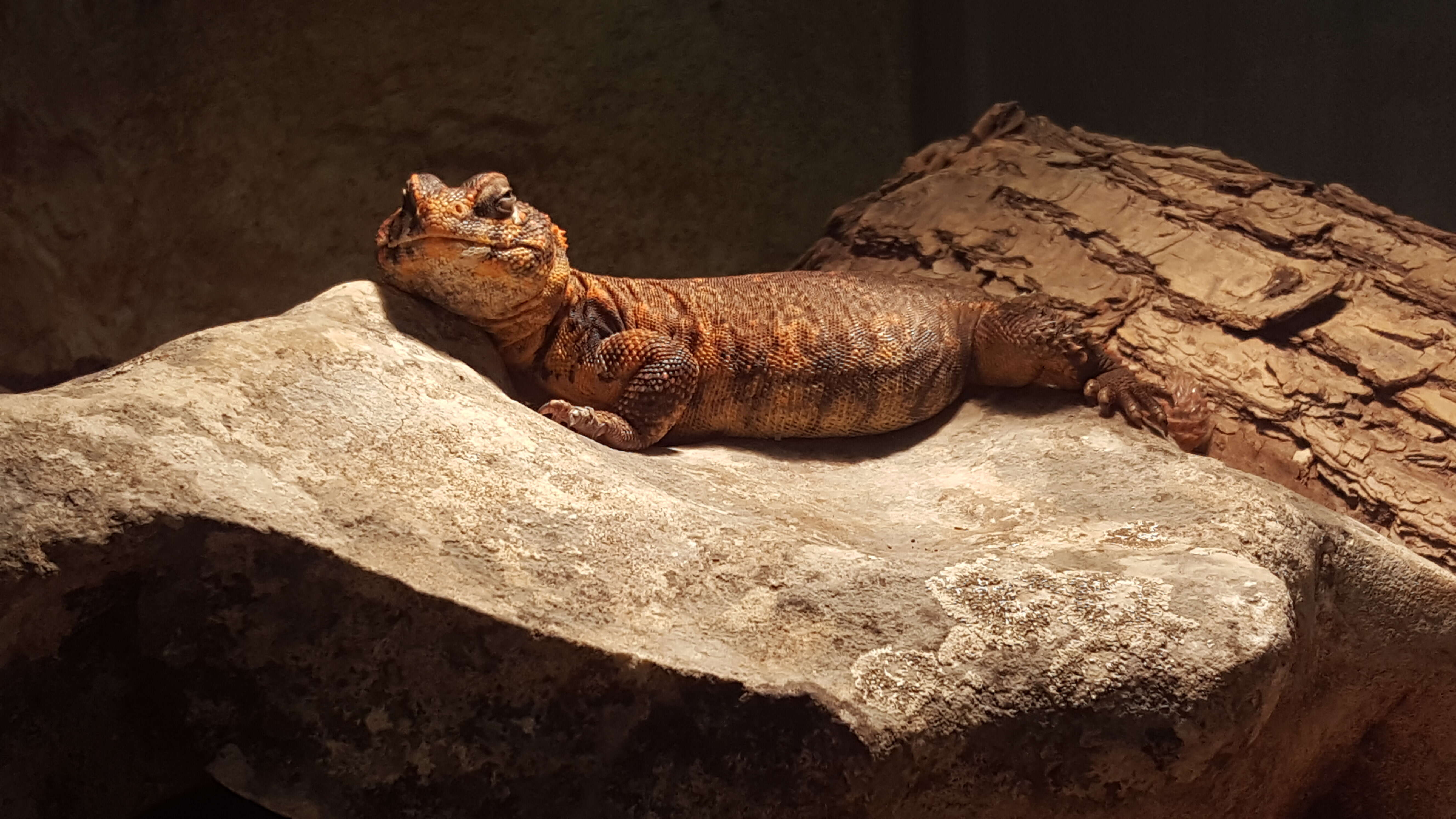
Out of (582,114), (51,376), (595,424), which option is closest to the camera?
(595,424)

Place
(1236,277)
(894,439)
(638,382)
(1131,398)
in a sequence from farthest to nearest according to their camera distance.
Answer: (1236,277) → (894,439) → (1131,398) → (638,382)

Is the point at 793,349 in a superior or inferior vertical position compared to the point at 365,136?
inferior

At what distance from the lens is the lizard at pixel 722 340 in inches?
148

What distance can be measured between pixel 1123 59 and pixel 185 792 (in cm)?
557

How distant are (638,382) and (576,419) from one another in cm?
33

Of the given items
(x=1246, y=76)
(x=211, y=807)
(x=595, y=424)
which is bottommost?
(x=211, y=807)

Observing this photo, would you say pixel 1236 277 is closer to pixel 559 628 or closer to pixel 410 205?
pixel 410 205

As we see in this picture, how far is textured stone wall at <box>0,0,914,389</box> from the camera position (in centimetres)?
480

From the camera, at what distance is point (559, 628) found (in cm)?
227

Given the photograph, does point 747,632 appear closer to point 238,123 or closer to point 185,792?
point 185,792

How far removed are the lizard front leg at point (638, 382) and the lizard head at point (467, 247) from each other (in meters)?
0.37

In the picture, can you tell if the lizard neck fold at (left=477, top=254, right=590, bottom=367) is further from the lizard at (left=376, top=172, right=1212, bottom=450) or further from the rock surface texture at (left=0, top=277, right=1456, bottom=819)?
the rock surface texture at (left=0, top=277, right=1456, bottom=819)

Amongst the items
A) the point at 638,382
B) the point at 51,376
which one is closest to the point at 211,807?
the point at 638,382

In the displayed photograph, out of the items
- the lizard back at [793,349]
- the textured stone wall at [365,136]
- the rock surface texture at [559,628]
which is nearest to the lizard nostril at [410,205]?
the rock surface texture at [559,628]
